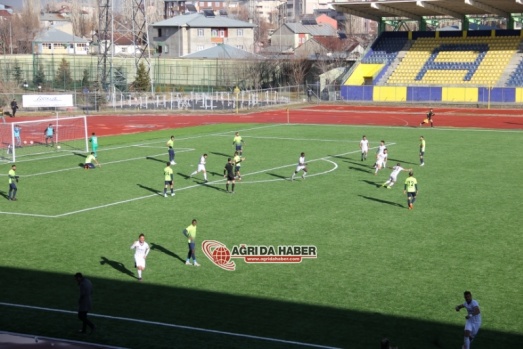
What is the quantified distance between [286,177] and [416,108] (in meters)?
44.6

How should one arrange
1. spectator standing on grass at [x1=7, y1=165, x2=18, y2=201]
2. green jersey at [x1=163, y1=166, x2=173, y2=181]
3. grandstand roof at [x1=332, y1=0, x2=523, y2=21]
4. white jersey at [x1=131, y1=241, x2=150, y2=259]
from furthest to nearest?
grandstand roof at [x1=332, y1=0, x2=523, y2=21] < spectator standing on grass at [x1=7, y1=165, x2=18, y2=201] < green jersey at [x1=163, y1=166, x2=173, y2=181] < white jersey at [x1=131, y1=241, x2=150, y2=259]

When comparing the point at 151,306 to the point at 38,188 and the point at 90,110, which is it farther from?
the point at 90,110

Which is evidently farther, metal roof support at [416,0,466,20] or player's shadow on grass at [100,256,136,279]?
metal roof support at [416,0,466,20]

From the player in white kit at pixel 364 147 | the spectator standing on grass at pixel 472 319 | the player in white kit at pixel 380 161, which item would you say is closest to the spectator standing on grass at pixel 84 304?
the spectator standing on grass at pixel 472 319

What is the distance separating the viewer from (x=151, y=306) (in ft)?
70.2

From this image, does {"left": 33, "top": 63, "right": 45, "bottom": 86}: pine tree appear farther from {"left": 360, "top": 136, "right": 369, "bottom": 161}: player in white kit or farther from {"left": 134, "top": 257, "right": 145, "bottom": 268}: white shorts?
{"left": 134, "top": 257, "right": 145, "bottom": 268}: white shorts

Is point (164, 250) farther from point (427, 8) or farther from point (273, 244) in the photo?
point (427, 8)

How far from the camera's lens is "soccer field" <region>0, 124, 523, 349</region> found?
64.7 feet

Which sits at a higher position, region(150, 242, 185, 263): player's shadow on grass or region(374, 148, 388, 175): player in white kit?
region(374, 148, 388, 175): player in white kit

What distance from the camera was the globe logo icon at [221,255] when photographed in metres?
25.6

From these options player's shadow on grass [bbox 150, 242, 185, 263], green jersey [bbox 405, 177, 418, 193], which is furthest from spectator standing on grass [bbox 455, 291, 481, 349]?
green jersey [bbox 405, 177, 418, 193]

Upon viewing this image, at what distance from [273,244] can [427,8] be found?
Result: 63064mm

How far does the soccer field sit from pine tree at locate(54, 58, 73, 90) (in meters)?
53.9

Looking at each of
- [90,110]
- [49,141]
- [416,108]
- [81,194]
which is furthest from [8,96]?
[81,194]
